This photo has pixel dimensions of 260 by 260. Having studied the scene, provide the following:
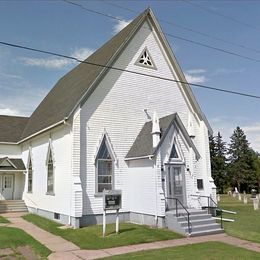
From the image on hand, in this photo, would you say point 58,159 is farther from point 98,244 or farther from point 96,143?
point 98,244

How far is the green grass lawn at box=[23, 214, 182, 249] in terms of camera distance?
40.9 ft

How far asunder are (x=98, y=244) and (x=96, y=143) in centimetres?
618

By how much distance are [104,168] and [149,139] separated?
2.85 meters

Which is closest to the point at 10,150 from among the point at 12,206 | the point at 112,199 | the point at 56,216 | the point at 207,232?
the point at 12,206

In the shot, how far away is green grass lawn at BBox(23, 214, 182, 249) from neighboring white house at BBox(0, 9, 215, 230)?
0.89m

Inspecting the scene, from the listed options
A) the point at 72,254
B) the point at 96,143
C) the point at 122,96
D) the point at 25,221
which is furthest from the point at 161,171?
the point at 25,221

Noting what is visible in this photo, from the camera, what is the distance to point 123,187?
58.3ft

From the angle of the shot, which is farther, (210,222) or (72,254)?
(210,222)

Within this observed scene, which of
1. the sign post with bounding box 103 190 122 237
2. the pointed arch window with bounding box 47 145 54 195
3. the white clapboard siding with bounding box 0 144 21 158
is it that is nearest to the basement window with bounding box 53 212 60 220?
the pointed arch window with bounding box 47 145 54 195

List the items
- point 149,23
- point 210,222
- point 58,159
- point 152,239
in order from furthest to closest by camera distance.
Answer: point 149,23 < point 58,159 < point 210,222 < point 152,239

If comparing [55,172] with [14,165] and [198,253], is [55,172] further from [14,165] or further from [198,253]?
[198,253]

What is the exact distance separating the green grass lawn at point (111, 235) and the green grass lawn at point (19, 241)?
1356mm

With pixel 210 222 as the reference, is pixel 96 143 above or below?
above

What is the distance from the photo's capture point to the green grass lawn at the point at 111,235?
1248cm
